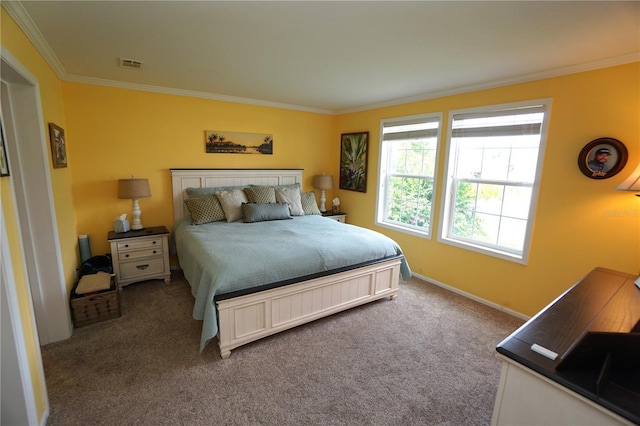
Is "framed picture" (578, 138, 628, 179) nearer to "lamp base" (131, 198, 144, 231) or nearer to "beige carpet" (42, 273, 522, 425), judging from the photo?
"beige carpet" (42, 273, 522, 425)

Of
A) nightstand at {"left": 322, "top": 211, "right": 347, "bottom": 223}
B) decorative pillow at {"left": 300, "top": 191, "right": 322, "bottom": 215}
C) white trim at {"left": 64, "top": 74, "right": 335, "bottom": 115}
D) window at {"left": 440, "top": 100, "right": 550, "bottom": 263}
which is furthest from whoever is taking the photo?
nightstand at {"left": 322, "top": 211, "right": 347, "bottom": 223}

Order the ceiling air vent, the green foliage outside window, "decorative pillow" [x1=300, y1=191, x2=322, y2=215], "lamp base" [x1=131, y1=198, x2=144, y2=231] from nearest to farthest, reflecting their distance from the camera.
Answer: the ceiling air vent, "lamp base" [x1=131, y1=198, x2=144, y2=231], the green foliage outside window, "decorative pillow" [x1=300, y1=191, x2=322, y2=215]

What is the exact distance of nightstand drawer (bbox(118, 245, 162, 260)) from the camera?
307cm

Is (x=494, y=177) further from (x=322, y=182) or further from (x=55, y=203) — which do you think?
(x=55, y=203)

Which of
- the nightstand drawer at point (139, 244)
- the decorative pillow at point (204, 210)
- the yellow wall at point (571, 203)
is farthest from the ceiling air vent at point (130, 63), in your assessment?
the yellow wall at point (571, 203)

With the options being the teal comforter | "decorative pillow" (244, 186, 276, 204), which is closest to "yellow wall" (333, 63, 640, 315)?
the teal comforter

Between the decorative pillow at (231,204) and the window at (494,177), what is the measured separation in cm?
251

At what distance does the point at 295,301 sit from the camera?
243 centimetres

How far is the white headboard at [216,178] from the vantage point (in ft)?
11.9

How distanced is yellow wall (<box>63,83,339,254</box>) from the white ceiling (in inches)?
11.5

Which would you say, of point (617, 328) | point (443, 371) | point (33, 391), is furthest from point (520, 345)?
point (33, 391)

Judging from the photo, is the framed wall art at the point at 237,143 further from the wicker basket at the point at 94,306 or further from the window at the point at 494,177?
the window at the point at 494,177

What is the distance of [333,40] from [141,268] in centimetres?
303

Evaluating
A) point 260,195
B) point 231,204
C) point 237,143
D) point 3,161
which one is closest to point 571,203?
point 260,195
